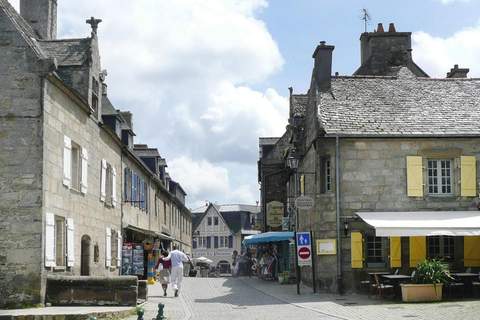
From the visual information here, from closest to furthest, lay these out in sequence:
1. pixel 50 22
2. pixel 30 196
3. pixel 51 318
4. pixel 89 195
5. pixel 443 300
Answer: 1. pixel 51 318
2. pixel 30 196
3. pixel 443 300
4. pixel 89 195
5. pixel 50 22

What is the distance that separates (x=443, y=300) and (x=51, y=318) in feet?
31.7

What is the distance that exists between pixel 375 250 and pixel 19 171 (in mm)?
10675

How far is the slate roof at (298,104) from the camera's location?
3469 cm

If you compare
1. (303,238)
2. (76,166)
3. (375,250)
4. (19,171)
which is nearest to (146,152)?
(303,238)

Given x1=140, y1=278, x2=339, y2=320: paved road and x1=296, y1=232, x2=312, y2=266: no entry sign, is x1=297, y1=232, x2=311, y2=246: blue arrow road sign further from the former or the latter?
x1=140, y1=278, x2=339, y2=320: paved road

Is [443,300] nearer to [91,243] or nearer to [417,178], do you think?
[417,178]

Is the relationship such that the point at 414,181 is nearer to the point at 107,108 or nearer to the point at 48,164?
the point at 48,164

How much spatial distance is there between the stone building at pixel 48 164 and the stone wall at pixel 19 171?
2cm

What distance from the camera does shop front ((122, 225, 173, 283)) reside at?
85.5ft

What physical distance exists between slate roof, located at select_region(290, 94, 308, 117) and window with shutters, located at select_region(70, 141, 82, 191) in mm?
15489

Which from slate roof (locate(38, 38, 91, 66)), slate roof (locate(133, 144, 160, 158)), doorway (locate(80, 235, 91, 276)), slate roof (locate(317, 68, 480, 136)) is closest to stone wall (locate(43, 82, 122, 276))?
doorway (locate(80, 235, 91, 276))

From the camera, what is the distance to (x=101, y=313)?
1446 cm

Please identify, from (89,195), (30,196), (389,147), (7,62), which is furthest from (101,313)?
(389,147)

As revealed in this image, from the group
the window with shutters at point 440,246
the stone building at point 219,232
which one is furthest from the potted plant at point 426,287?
the stone building at point 219,232
